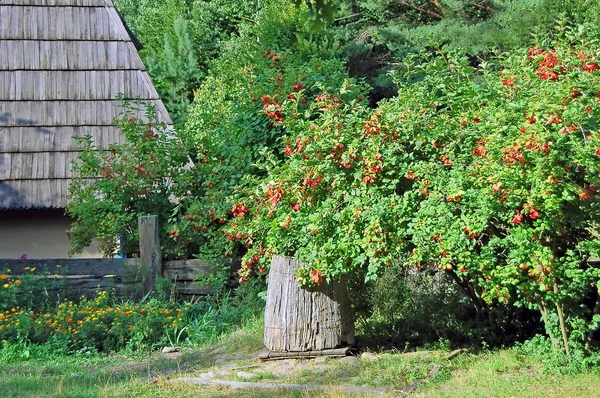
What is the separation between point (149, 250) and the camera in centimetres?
1001

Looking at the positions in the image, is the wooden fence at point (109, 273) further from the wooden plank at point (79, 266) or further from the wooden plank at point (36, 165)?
the wooden plank at point (36, 165)

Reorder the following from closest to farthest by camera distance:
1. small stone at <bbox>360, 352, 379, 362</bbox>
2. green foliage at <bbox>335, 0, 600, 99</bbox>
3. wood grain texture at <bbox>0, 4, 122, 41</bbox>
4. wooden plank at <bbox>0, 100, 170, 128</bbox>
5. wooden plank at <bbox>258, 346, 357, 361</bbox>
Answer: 1. small stone at <bbox>360, 352, 379, 362</bbox>
2. wooden plank at <bbox>258, 346, 357, 361</bbox>
3. wooden plank at <bbox>0, 100, 170, 128</bbox>
4. wood grain texture at <bbox>0, 4, 122, 41</bbox>
5. green foliage at <bbox>335, 0, 600, 99</bbox>

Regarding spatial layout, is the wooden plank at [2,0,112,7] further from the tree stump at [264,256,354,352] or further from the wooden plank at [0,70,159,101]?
the tree stump at [264,256,354,352]

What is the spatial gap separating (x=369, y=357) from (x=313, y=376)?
642mm

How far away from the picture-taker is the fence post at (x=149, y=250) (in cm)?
999

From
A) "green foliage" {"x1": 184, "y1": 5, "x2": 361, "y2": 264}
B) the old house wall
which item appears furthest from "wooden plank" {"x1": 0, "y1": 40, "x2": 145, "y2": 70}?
"green foliage" {"x1": 184, "y1": 5, "x2": 361, "y2": 264}

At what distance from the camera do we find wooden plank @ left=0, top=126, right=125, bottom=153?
13.3 meters

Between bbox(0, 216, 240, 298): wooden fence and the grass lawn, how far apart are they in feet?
6.43

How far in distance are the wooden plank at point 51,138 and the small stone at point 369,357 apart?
7.11 meters

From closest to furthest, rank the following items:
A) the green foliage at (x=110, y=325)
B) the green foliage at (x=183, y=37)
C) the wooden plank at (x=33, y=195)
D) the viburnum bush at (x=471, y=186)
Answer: the viburnum bush at (x=471, y=186)
the green foliage at (x=110, y=325)
the wooden plank at (x=33, y=195)
the green foliage at (x=183, y=37)

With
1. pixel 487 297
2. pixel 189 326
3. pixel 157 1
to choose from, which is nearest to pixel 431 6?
pixel 157 1

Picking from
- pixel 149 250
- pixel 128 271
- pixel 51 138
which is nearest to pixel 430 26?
pixel 51 138

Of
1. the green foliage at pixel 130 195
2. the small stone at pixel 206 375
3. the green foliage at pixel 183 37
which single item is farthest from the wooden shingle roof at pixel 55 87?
the green foliage at pixel 183 37

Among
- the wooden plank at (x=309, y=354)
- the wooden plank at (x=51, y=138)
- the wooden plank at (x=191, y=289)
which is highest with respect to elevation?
the wooden plank at (x=51, y=138)
